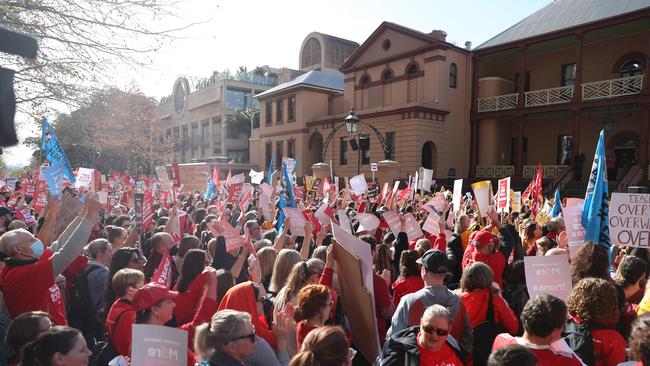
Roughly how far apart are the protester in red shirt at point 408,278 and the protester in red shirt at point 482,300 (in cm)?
81

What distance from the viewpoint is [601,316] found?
2998 mm

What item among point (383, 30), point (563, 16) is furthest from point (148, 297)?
point (383, 30)

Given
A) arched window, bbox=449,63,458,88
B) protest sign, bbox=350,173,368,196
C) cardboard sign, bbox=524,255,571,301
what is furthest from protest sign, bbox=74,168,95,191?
arched window, bbox=449,63,458,88

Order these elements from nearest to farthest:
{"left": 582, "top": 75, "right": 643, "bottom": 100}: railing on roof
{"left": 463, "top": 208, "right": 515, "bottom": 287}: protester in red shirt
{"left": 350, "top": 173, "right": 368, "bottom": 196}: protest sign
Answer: {"left": 463, "top": 208, "right": 515, "bottom": 287}: protester in red shirt
{"left": 350, "top": 173, "right": 368, "bottom": 196}: protest sign
{"left": 582, "top": 75, "right": 643, "bottom": 100}: railing on roof

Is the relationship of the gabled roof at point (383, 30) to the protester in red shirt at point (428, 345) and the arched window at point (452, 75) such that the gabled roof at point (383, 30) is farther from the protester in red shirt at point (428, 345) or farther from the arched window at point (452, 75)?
the protester in red shirt at point (428, 345)

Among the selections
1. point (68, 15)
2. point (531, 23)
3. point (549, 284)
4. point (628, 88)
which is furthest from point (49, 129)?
point (531, 23)

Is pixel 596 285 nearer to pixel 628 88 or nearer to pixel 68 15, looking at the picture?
pixel 68 15

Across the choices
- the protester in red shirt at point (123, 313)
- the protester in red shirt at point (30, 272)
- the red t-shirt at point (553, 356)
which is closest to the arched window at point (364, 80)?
the protester in red shirt at point (30, 272)

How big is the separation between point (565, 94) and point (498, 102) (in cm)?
360

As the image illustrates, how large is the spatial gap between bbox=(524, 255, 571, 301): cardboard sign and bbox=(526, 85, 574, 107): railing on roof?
2331 cm

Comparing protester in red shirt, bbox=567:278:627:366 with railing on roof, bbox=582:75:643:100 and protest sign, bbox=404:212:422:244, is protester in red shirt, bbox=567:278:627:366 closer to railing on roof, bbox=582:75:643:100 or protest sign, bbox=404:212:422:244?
protest sign, bbox=404:212:422:244

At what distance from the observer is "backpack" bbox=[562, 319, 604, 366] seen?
292 centimetres

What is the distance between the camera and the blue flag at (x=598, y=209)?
5.23 m

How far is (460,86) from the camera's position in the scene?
28.3 meters
